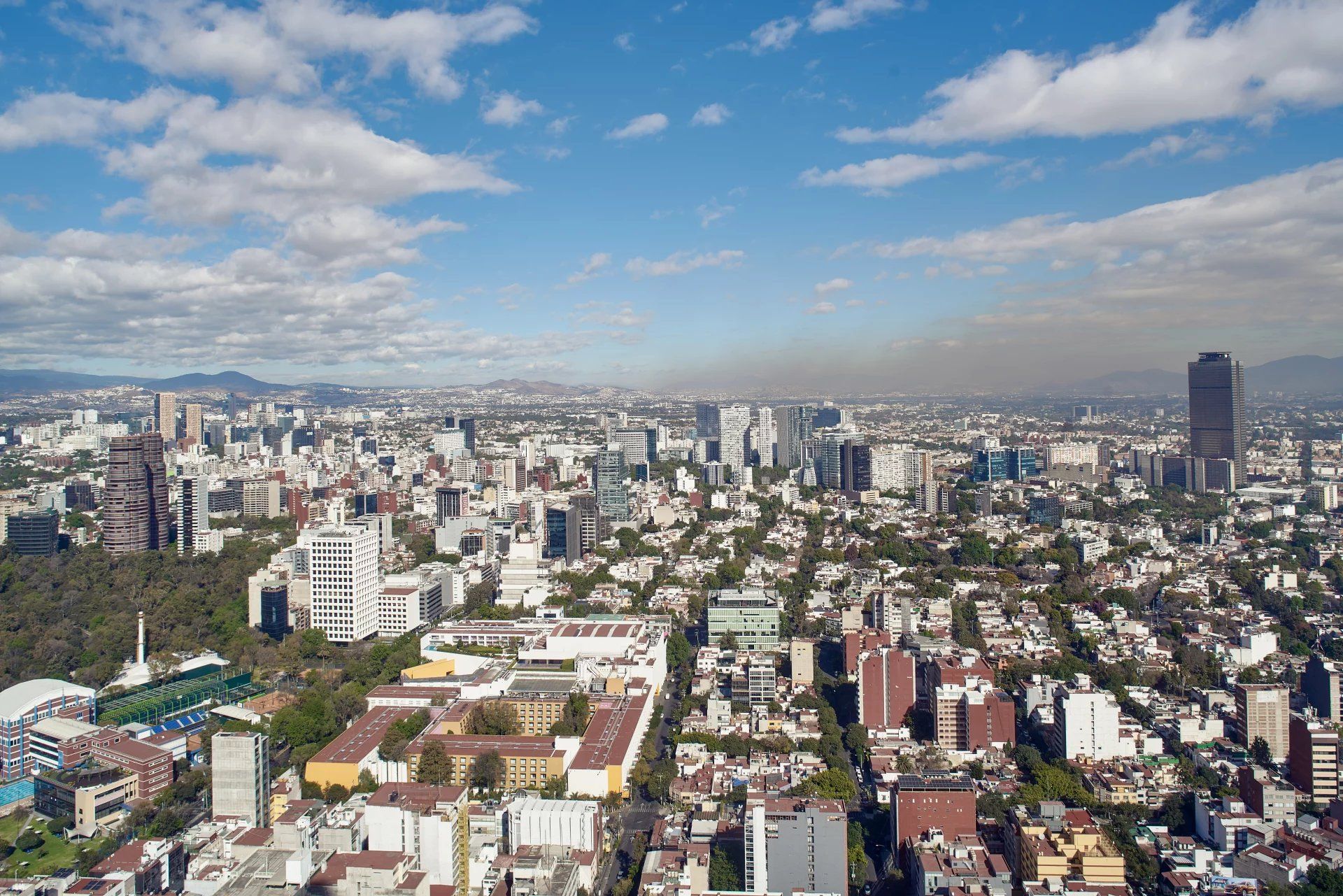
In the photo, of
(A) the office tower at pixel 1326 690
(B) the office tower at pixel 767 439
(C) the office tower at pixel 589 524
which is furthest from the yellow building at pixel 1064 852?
(B) the office tower at pixel 767 439

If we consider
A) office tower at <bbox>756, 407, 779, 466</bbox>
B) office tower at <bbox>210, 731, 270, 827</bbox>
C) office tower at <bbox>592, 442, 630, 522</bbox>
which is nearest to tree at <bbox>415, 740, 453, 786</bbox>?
office tower at <bbox>210, 731, 270, 827</bbox>

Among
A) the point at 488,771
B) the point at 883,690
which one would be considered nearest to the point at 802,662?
the point at 883,690

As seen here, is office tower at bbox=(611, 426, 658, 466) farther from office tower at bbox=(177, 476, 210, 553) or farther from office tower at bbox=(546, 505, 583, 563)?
office tower at bbox=(177, 476, 210, 553)

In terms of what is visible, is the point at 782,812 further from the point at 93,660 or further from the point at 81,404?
the point at 81,404

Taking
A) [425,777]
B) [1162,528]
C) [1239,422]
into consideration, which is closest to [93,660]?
[425,777]

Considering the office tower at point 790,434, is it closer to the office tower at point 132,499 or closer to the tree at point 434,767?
the office tower at point 132,499
